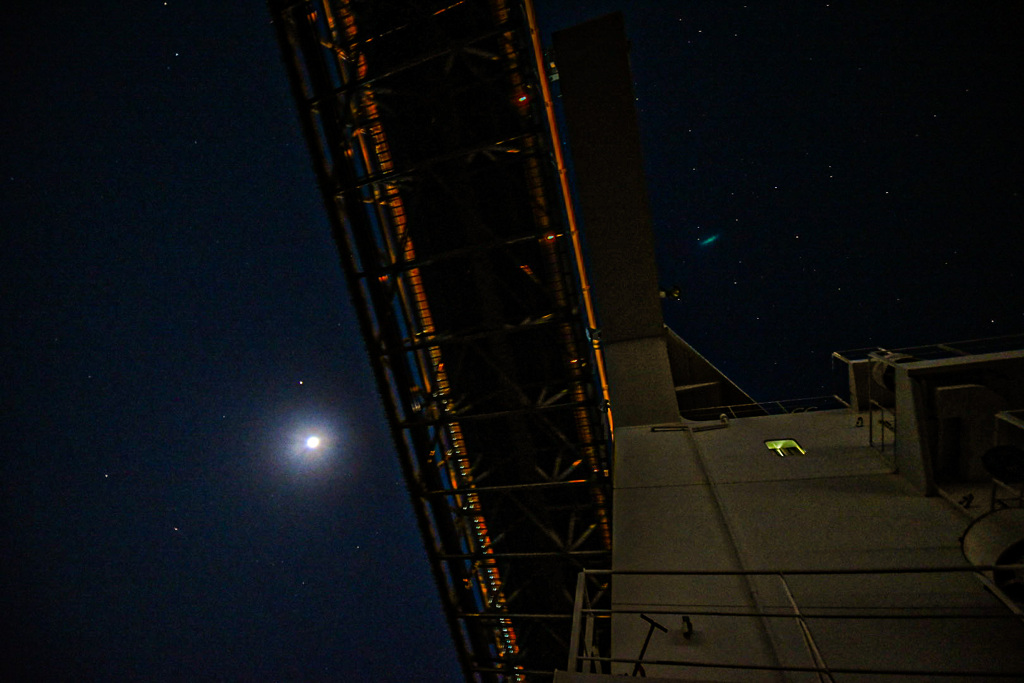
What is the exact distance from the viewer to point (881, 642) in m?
3.90

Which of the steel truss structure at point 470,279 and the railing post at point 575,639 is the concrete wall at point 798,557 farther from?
the steel truss structure at point 470,279

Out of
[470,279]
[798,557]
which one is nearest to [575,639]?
[798,557]

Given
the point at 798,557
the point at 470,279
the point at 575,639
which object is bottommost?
the point at 798,557

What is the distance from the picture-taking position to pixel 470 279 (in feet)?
24.7

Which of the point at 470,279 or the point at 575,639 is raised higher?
the point at 470,279

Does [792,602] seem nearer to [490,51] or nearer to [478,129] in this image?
[478,129]

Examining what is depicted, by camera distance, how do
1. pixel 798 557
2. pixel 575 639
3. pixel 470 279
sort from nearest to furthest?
pixel 575 639 < pixel 798 557 < pixel 470 279

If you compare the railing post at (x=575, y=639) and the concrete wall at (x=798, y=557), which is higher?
the railing post at (x=575, y=639)

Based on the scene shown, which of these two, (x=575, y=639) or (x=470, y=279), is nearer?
(x=575, y=639)

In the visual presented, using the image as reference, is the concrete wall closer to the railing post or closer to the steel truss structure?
the railing post

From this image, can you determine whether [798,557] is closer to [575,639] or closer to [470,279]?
[575,639]

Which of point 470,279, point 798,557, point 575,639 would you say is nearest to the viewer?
point 575,639

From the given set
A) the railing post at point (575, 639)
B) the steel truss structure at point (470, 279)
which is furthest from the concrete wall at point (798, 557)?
the steel truss structure at point (470, 279)

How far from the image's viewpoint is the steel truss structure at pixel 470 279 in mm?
6609
